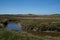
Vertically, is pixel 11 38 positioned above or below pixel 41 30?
above

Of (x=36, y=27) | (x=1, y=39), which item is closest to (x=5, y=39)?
(x=1, y=39)

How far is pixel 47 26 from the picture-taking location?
106 feet

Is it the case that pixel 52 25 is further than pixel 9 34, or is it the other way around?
pixel 52 25

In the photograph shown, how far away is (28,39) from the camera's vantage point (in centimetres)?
1275

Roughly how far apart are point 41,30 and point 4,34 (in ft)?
63.3

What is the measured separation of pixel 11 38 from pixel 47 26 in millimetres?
20646

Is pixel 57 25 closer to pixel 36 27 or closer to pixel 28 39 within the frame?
pixel 36 27

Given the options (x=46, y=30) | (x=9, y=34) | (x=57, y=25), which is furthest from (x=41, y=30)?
(x=9, y=34)

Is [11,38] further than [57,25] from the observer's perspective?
No

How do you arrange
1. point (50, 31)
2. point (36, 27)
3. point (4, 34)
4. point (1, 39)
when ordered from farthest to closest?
point (36, 27) → point (50, 31) → point (4, 34) → point (1, 39)

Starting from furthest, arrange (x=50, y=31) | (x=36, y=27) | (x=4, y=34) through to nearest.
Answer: (x=36, y=27) → (x=50, y=31) → (x=4, y=34)

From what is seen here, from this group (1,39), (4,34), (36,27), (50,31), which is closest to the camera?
(1,39)

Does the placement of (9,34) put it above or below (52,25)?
above

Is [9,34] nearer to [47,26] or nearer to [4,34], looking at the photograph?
[4,34]
